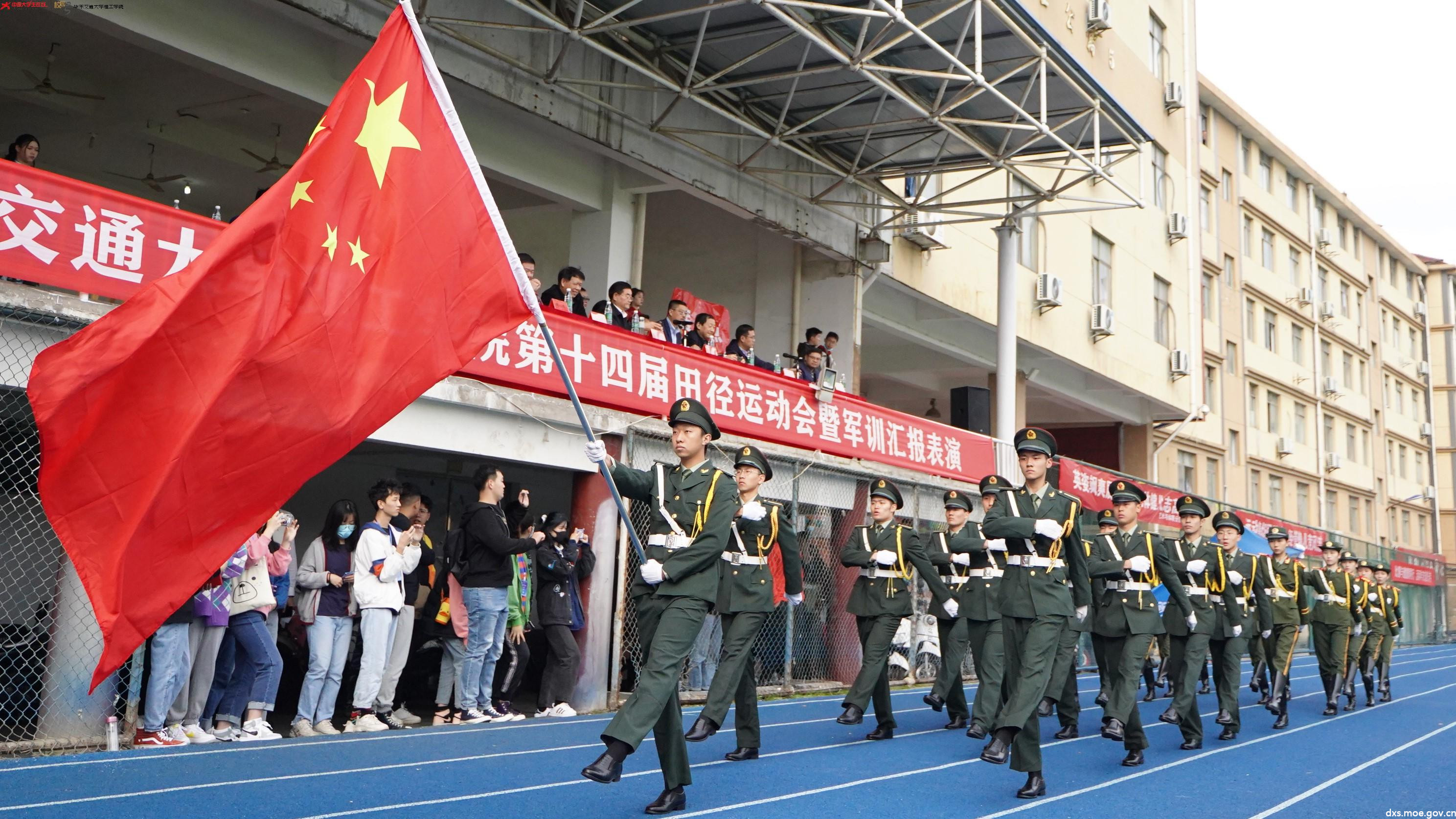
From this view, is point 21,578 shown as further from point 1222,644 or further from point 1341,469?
point 1341,469

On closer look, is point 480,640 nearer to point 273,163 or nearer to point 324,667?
point 324,667

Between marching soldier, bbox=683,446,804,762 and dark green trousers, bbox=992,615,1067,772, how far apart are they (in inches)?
54.2

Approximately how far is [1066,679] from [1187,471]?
24758 mm

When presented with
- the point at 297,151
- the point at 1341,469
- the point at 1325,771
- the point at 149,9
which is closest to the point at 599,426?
the point at 149,9

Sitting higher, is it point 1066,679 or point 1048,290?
point 1048,290

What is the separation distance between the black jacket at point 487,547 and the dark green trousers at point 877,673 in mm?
2832

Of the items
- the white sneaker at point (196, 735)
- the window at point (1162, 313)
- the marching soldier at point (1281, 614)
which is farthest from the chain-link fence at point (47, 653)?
the window at point (1162, 313)

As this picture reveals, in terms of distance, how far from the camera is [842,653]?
14258mm

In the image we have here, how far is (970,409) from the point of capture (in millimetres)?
20281

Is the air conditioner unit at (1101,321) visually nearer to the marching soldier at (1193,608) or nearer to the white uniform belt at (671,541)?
the marching soldier at (1193,608)

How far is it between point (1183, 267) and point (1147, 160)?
12395mm

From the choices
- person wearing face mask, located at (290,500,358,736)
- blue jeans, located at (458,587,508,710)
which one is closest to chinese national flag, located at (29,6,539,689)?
person wearing face mask, located at (290,500,358,736)

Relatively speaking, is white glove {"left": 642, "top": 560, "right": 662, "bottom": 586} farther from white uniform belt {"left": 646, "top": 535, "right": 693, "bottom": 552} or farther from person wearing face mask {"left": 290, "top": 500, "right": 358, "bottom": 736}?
person wearing face mask {"left": 290, "top": 500, "right": 358, "bottom": 736}

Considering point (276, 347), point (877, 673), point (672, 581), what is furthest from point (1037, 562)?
point (276, 347)
